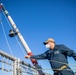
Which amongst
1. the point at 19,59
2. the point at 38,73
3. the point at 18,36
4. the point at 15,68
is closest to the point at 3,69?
the point at 15,68

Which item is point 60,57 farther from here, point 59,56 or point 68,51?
point 68,51

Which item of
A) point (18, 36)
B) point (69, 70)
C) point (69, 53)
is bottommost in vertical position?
point (69, 70)

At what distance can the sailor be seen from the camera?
5.03 meters

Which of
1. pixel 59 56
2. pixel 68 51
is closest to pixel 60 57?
pixel 59 56

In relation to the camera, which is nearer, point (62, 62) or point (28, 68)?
point (62, 62)

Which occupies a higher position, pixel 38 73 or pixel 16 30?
pixel 16 30

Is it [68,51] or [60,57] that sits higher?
[68,51]

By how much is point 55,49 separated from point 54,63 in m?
0.40

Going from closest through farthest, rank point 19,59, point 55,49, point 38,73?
point 55,49 → point 19,59 → point 38,73

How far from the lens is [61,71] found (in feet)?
16.5

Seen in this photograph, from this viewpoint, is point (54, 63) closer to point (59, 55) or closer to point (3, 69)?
point (59, 55)

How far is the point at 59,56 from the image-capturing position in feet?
17.2

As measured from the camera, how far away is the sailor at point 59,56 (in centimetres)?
503

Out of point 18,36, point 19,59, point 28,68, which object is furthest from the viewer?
point 18,36
